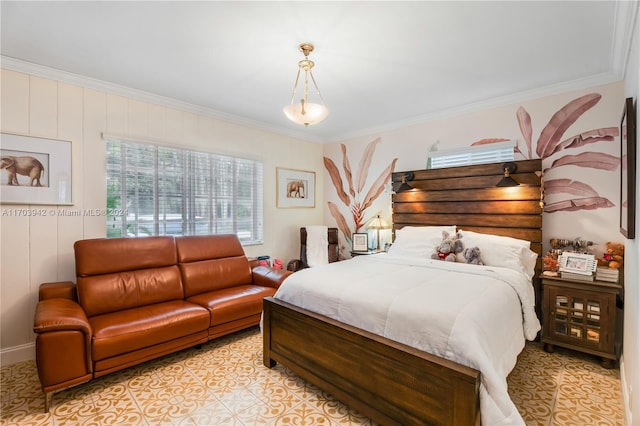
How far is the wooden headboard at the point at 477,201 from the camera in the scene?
321 centimetres

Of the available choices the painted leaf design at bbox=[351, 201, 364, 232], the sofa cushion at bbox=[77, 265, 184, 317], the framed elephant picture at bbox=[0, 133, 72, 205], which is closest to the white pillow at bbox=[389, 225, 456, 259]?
the painted leaf design at bbox=[351, 201, 364, 232]

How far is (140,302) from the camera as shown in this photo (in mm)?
2924

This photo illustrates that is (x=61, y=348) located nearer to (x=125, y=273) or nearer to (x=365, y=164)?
(x=125, y=273)

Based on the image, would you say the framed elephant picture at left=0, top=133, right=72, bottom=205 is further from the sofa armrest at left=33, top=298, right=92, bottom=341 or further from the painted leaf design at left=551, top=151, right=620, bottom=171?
the painted leaf design at left=551, top=151, right=620, bottom=171

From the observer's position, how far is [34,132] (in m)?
2.75

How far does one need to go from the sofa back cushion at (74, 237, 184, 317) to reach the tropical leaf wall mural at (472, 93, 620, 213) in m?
4.18

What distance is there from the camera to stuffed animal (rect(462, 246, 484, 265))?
3.00m

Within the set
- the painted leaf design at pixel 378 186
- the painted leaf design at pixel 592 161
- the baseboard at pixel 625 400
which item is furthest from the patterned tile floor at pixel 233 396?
the painted leaf design at pixel 378 186

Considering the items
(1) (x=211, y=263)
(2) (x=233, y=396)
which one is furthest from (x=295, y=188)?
(2) (x=233, y=396)

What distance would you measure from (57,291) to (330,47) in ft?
10.4

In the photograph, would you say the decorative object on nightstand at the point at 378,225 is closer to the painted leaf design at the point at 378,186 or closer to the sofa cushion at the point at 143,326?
the painted leaf design at the point at 378,186

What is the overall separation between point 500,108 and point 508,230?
1461 millimetres

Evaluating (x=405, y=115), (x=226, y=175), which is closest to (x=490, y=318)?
(x=405, y=115)

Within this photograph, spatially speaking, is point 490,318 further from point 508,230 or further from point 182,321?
point 182,321
